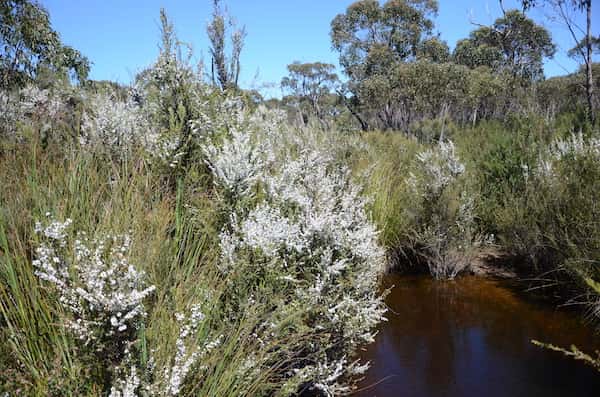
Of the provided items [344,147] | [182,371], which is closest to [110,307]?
[182,371]

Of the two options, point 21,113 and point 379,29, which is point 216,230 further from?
point 379,29

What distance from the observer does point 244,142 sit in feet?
12.5

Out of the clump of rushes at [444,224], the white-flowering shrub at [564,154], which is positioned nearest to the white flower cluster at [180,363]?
the clump of rushes at [444,224]

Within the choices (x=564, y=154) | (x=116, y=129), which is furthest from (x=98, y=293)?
(x=564, y=154)

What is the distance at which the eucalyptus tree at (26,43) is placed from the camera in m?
7.28

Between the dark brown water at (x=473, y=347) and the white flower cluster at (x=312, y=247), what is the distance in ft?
2.92

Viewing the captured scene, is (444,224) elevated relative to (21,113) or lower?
lower

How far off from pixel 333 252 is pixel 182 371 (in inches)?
61.6

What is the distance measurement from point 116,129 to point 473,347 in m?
4.17

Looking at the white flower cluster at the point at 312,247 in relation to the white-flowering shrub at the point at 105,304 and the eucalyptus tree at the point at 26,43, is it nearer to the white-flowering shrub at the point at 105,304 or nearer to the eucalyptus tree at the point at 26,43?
the white-flowering shrub at the point at 105,304

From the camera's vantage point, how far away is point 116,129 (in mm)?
4508

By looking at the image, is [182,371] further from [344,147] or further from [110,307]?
[344,147]

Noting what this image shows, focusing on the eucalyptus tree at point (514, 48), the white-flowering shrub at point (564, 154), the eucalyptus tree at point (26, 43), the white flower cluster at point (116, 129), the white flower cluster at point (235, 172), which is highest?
the eucalyptus tree at point (514, 48)

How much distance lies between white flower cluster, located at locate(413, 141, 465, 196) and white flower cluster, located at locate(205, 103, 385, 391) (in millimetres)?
2736
